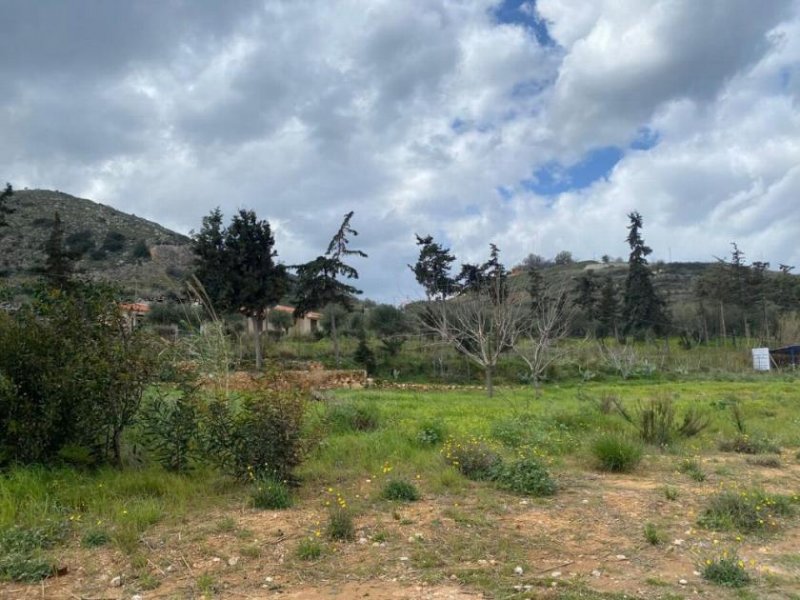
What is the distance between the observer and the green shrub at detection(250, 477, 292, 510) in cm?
541

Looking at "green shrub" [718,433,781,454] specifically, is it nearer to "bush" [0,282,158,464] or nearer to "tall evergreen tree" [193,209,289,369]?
"bush" [0,282,158,464]

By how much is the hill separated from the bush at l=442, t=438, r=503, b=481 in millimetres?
39285

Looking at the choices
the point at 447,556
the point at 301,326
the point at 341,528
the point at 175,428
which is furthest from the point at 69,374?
the point at 301,326

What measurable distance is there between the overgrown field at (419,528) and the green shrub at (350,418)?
159 centimetres

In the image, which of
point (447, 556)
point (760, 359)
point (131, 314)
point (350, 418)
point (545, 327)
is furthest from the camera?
point (760, 359)

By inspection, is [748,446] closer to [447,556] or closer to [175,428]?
[447,556]

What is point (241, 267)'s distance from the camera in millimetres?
27359

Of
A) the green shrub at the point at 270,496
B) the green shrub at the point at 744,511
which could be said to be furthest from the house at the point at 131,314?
the green shrub at the point at 744,511

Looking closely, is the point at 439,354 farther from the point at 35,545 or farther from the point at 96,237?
the point at 96,237

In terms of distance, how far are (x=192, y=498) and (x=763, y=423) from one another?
1167cm

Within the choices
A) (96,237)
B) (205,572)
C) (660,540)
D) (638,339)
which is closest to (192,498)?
(205,572)

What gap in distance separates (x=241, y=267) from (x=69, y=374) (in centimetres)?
2193

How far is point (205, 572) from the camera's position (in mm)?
3936

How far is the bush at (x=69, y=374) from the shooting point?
589cm
